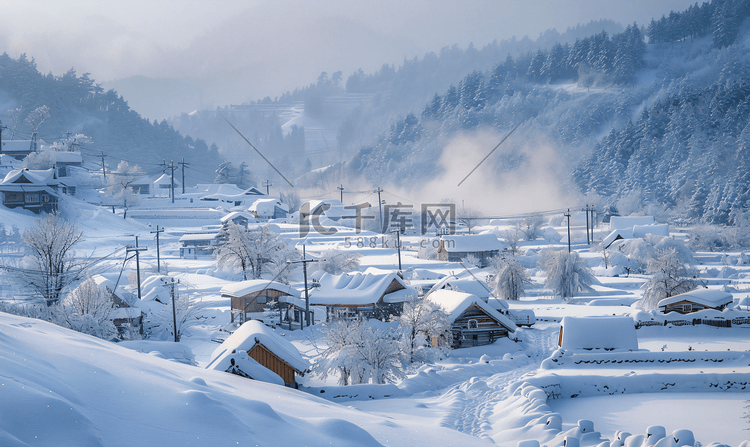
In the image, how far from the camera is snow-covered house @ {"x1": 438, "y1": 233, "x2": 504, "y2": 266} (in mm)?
58375

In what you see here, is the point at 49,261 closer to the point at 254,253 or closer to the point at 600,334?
the point at 254,253

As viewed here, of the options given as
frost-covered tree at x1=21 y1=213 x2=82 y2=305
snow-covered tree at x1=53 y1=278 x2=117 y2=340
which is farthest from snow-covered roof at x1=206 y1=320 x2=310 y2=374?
frost-covered tree at x1=21 y1=213 x2=82 y2=305

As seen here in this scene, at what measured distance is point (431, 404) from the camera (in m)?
18.2

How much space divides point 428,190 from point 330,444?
139 m

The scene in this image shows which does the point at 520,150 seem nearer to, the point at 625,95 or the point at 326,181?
the point at 625,95

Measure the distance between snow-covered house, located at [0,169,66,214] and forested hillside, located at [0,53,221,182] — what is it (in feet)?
223

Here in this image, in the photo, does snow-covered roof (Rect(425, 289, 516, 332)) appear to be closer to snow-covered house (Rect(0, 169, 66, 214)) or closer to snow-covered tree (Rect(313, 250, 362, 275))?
snow-covered tree (Rect(313, 250, 362, 275))

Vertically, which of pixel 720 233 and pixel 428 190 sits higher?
pixel 428 190

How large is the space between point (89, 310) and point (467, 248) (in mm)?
41151

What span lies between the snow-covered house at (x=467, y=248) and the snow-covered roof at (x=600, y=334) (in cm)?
3028

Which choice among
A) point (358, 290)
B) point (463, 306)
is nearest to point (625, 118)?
point (358, 290)

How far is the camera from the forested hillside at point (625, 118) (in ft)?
341

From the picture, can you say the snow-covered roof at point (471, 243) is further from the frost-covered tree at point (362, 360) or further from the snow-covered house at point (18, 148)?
the snow-covered house at point (18, 148)

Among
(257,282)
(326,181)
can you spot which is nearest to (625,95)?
(326,181)
